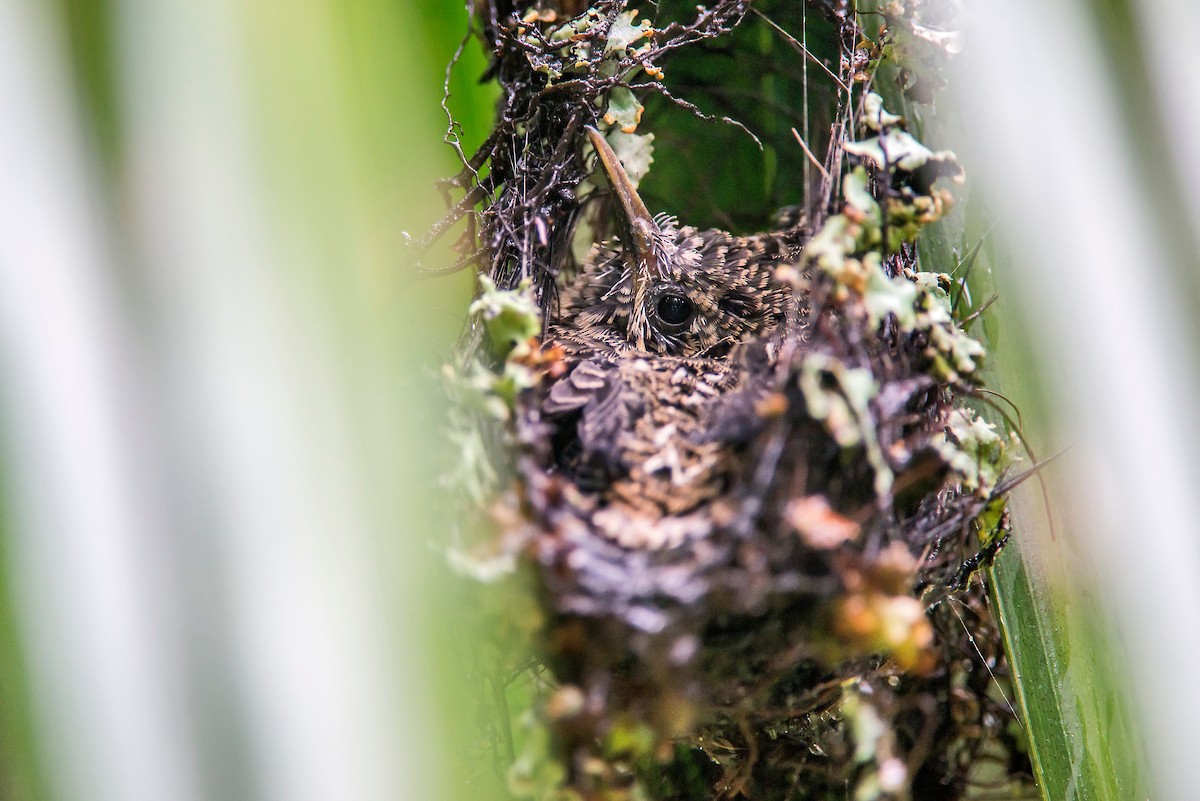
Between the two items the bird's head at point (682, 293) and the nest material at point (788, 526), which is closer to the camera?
the nest material at point (788, 526)

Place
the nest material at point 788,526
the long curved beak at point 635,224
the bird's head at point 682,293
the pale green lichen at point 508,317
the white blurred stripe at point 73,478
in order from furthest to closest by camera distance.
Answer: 1. the bird's head at point 682,293
2. the long curved beak at point 635,224
3. the pale green lichen at point 508,317
4. the nest material at point 788,526
5. the white blurred stripe at point 73,478

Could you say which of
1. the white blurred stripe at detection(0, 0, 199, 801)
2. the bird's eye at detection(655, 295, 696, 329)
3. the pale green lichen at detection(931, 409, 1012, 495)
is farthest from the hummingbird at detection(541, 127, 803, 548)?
the white blurred stripe at detection(0, 0, 199, 801)

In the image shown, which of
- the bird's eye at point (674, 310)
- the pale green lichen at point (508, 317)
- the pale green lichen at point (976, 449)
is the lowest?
the pale green lichen at point (976, 449)

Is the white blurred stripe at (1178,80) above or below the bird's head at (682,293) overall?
above

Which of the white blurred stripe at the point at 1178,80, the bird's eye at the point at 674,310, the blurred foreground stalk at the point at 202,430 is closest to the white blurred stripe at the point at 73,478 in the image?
the blurred foreground stalk at the point at 202,430

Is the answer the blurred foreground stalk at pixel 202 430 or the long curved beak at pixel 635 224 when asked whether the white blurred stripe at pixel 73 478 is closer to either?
the blurred foreground stalk at pixel 202 430

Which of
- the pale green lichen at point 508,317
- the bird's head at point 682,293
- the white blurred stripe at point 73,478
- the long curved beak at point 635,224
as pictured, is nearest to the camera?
the white blurred stripe at point 73,478

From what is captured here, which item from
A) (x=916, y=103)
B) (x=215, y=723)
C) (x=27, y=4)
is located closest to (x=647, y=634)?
(x=215, y=723)
